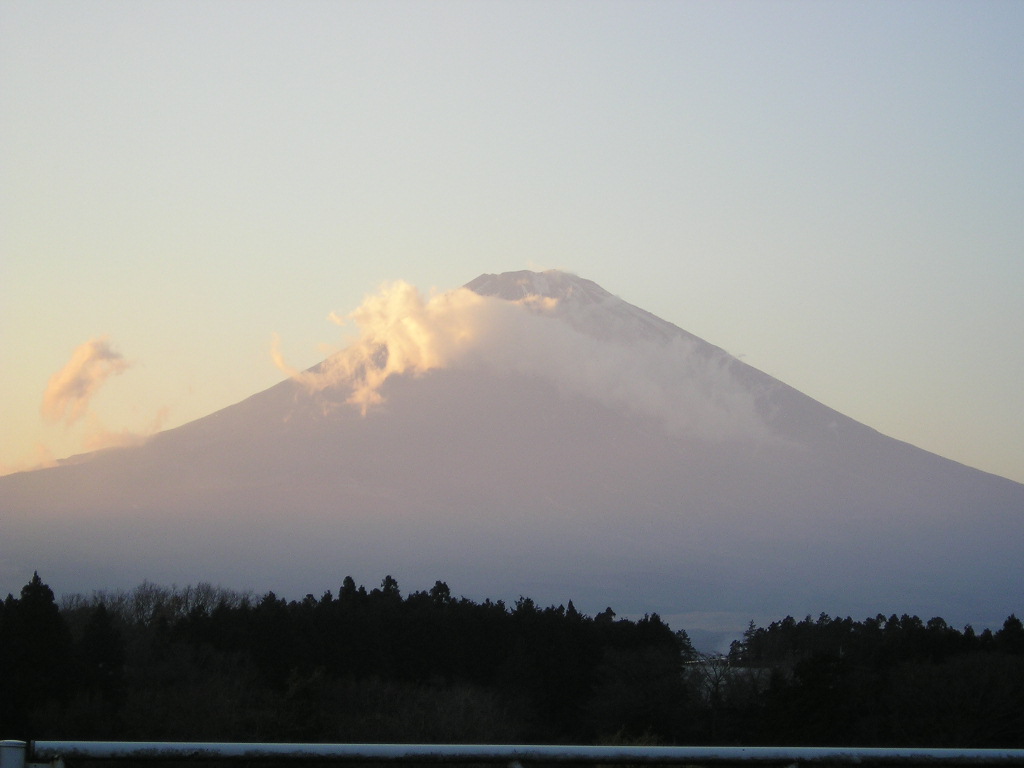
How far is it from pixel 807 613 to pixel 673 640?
49.7 meters

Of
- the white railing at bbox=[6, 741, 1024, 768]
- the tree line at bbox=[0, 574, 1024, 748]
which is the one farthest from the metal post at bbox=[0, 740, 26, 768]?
the tree line at bbox=[0, 574, 1024, 748]

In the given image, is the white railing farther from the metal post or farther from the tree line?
the tree line

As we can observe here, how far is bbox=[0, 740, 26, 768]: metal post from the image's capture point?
2.75 meters

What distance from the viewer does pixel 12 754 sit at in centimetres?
276

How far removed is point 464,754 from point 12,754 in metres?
1.17

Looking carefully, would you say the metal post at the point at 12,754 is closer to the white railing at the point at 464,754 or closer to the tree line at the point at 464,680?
the white railing at the point at 464,754

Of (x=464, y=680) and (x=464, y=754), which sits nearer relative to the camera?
(x=464, y=754)

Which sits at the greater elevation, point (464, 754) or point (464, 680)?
point (464, 754)

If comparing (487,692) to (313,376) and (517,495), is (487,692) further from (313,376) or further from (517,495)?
(313,376)

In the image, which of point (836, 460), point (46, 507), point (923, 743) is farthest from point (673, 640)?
point (46, 507)

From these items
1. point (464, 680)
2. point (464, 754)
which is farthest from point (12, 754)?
point (464, 680)

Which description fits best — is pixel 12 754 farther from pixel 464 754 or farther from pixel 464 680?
pixel 464 680

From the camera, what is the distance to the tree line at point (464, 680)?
32438mm

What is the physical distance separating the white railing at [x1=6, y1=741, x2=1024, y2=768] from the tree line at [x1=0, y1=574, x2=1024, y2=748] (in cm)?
2413
